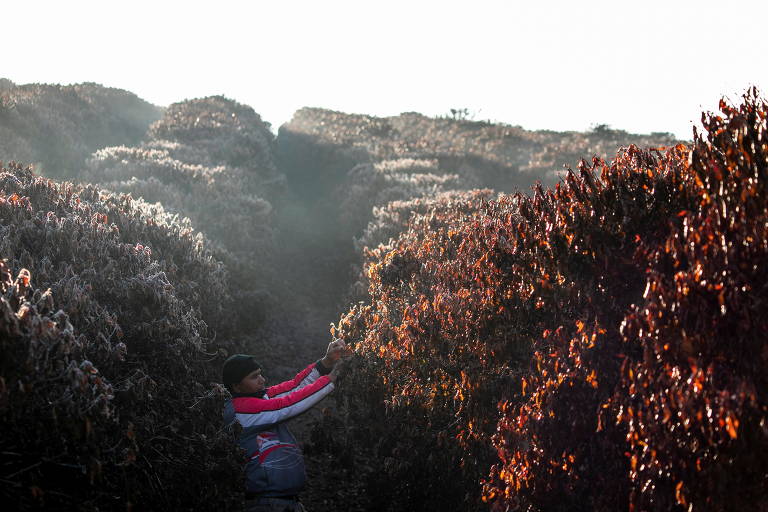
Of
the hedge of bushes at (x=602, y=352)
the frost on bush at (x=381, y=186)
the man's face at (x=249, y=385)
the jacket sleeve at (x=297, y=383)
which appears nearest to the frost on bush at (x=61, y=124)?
the frost on bush at (x=381, y=186)

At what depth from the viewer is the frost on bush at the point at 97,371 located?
12.4 feet

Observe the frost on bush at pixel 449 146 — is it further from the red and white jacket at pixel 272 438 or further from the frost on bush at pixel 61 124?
the red and white jacket at pixel 272 438

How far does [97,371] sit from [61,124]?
2302cm

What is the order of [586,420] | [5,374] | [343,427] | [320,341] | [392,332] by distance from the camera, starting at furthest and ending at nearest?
1. [320,341]
2. [343,427]
3. [392,332]
4. [586,420]
5. [5,374]

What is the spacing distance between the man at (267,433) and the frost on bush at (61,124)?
14330 millimetres

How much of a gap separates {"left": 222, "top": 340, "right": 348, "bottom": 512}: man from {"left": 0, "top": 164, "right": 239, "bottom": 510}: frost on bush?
0.78 m

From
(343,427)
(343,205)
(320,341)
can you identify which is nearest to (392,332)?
(343,427)

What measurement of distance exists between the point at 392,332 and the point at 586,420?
391 centimetres

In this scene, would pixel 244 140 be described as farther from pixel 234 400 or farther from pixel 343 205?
pixel 234 400

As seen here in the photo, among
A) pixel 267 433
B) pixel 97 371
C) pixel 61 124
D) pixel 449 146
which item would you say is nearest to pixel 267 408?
pixel 267 433

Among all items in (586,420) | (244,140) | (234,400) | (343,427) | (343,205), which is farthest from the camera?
(244,140)

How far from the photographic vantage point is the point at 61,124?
22875 mm

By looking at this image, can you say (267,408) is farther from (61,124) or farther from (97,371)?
(61,124)

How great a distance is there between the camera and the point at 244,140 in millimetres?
26656
